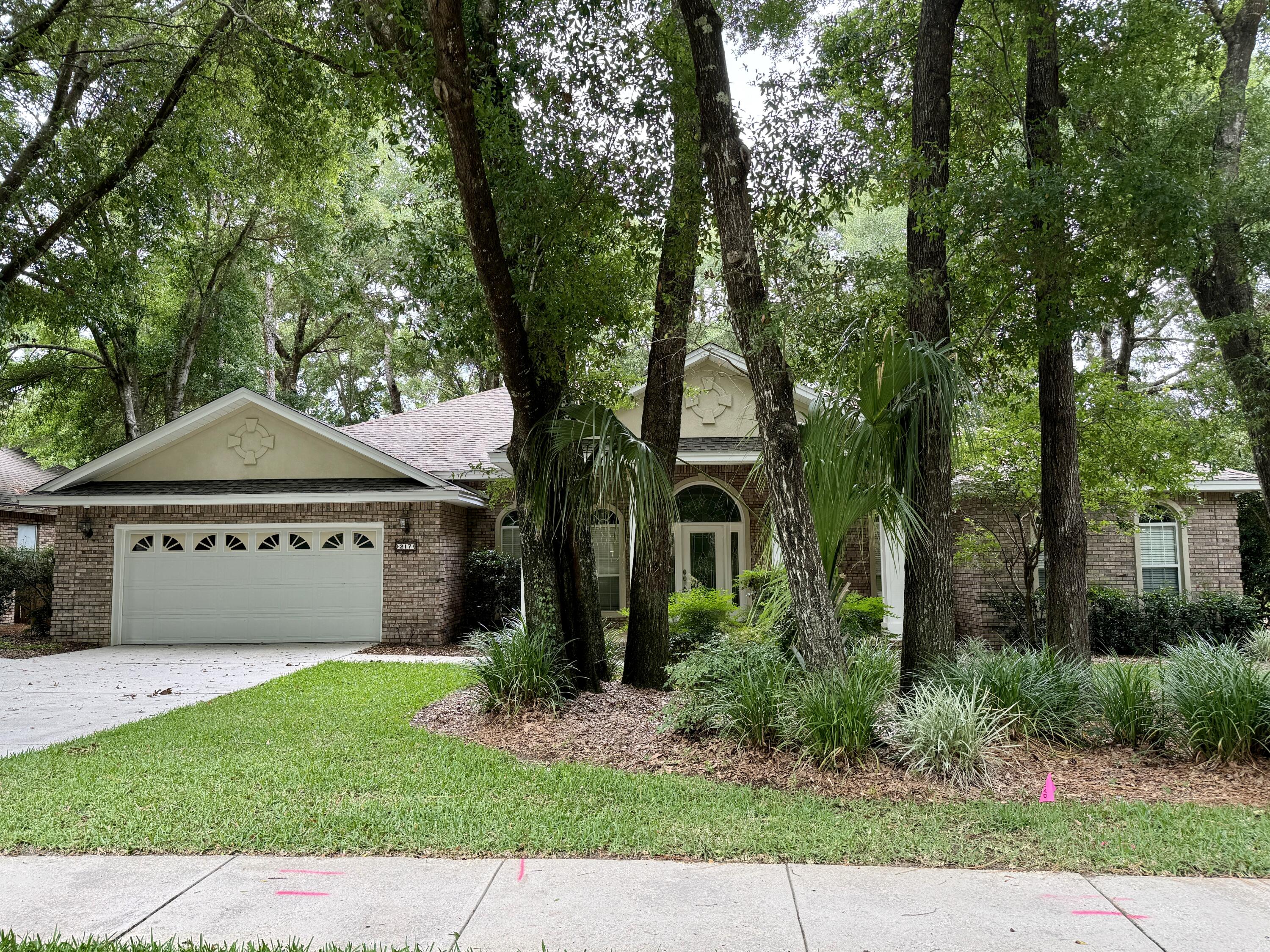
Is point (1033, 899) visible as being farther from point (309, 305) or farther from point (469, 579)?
point (309, 305)

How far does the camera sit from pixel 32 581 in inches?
634

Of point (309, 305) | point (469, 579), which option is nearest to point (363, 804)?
point (469, 579)

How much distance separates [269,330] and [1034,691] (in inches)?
975

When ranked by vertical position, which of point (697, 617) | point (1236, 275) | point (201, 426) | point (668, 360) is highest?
point (1236, 275)

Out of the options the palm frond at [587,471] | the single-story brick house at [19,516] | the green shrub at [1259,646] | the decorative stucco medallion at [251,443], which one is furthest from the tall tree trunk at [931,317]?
the single-story brick house at [19,516]

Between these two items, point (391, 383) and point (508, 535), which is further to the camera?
point (391, 383)

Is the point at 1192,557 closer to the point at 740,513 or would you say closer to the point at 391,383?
the point at 740,513

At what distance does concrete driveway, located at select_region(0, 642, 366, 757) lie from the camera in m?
7.88

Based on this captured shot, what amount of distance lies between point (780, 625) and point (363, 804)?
420 cm

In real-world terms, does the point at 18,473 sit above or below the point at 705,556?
above

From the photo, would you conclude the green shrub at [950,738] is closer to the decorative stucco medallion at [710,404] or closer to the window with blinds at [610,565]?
the decorative stucco medallion at [710,404]

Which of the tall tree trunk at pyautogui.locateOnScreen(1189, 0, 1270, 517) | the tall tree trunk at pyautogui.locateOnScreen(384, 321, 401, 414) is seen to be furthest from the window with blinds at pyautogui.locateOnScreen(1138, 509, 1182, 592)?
the tall tree trunk at pyautogui.locateOnScreen(384, 321, 401, 414)

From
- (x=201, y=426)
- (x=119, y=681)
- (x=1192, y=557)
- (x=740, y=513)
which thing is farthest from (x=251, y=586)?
(x=1192, y=557)

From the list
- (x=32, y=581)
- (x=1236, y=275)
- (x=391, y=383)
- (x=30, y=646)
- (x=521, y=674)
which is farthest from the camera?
(x=391, y=383)
